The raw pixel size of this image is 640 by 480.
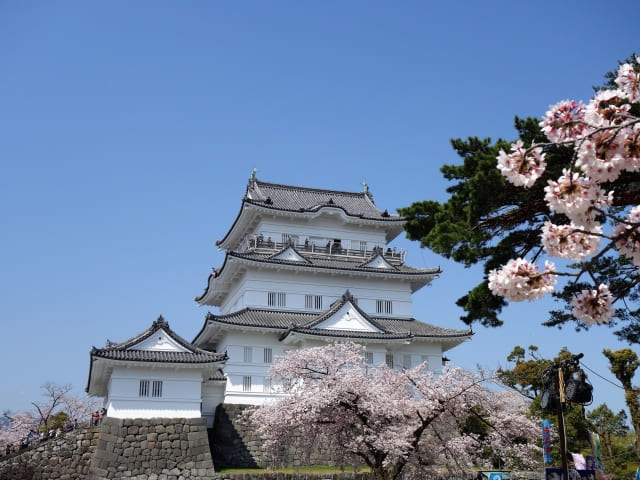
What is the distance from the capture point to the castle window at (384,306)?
33250 mm

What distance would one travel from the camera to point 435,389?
18.3 metres

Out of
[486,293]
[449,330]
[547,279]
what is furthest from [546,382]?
[449,330]

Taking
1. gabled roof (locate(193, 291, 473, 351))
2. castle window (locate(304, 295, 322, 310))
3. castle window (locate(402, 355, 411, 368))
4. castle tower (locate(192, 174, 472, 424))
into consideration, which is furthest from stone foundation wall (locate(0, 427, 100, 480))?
castle window (locate(402, 355, 411, 368))

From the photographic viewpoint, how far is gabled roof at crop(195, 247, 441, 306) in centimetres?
3120

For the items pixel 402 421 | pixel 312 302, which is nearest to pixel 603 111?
pixel 402 421

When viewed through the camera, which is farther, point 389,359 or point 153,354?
point 389,359

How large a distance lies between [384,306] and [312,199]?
8.52m

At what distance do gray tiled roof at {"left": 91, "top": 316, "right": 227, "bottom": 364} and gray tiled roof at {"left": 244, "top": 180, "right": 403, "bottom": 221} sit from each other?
10682mm

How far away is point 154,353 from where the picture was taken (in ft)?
82.9

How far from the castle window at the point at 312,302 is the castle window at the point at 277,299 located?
1.14 meters

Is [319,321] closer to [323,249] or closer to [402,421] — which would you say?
[323,249]

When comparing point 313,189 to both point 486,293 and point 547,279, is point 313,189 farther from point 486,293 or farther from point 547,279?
point 547,279

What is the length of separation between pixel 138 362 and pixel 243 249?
13271 mm

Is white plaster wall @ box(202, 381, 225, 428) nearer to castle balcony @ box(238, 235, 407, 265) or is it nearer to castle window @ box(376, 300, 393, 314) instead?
castle balcony @ box(238, 235, 407, 265)
